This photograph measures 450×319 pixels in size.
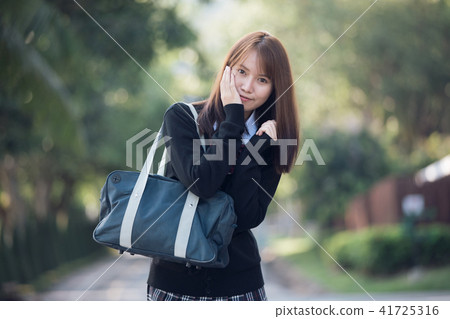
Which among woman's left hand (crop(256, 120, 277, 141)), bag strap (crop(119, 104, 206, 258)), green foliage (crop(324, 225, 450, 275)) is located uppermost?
green foliage (crop(324, 225, 450, 275))

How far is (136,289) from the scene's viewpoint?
1318cm

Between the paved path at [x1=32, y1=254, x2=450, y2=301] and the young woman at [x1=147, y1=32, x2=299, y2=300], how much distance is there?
6775 mm

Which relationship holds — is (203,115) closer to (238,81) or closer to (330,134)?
(238,81)

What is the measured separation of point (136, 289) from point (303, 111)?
9.60 metres

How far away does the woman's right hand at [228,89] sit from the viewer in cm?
236

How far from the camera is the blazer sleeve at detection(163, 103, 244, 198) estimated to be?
2131 mm

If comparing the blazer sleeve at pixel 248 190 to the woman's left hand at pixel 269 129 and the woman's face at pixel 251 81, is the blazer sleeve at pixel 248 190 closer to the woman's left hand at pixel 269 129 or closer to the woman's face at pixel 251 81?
the woman's left hand at pixel 269 129

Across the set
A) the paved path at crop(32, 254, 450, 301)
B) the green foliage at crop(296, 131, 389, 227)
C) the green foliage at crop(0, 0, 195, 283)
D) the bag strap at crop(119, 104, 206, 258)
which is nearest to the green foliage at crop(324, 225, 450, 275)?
the paved path at crop(32, 254, 450, 301)

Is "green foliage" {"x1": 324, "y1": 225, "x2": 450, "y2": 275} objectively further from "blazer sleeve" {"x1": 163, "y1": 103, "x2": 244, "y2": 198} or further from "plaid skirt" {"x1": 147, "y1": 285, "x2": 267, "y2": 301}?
"blazer sleeve" {"x1": 163, "y1": 103, "x2": 244, "y2": 198}

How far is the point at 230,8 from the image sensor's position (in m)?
21.5

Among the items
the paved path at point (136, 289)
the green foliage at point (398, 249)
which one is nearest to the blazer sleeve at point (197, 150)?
the paved path at point (136, 289)

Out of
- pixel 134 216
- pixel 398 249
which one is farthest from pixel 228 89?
pixel 398 249

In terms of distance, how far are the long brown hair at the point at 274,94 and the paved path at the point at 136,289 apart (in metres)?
6.81
